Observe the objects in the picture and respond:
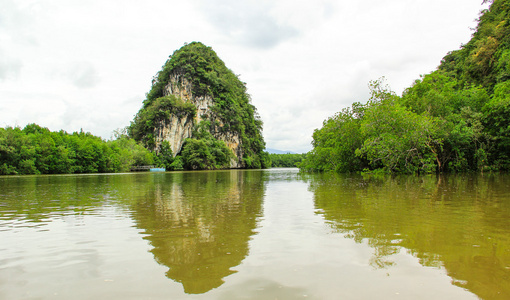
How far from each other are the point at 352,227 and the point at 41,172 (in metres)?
71.5

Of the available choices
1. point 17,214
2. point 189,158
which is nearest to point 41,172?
point 189,158

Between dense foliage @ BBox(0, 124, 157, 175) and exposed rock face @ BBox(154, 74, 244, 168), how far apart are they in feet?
34.1

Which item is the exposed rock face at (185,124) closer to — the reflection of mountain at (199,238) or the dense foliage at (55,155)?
the dense foliage at (55,155)

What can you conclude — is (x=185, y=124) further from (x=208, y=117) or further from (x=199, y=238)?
(x=199, y=238)

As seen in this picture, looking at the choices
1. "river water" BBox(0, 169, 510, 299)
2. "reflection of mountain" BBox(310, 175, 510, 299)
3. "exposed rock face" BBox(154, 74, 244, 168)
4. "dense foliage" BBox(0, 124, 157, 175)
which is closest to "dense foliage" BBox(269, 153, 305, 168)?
"exposed rock face" BBox(154, 74, 244, 168)

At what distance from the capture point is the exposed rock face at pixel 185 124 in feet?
300

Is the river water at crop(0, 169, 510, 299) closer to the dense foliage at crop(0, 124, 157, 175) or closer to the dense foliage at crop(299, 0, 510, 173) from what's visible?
the dense foliage at crop(299, 0, 510, 173)

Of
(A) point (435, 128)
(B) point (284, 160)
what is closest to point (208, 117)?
(A) point (435, 128)

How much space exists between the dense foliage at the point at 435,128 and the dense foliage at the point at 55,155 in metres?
55.2

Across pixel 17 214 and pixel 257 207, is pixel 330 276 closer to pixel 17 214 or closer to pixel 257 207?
pixel 257 207

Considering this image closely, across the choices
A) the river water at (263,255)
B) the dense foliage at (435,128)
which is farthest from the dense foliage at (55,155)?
the river water at (263,255)

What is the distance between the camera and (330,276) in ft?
12.8

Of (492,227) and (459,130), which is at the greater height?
(459,130)

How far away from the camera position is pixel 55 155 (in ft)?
210
